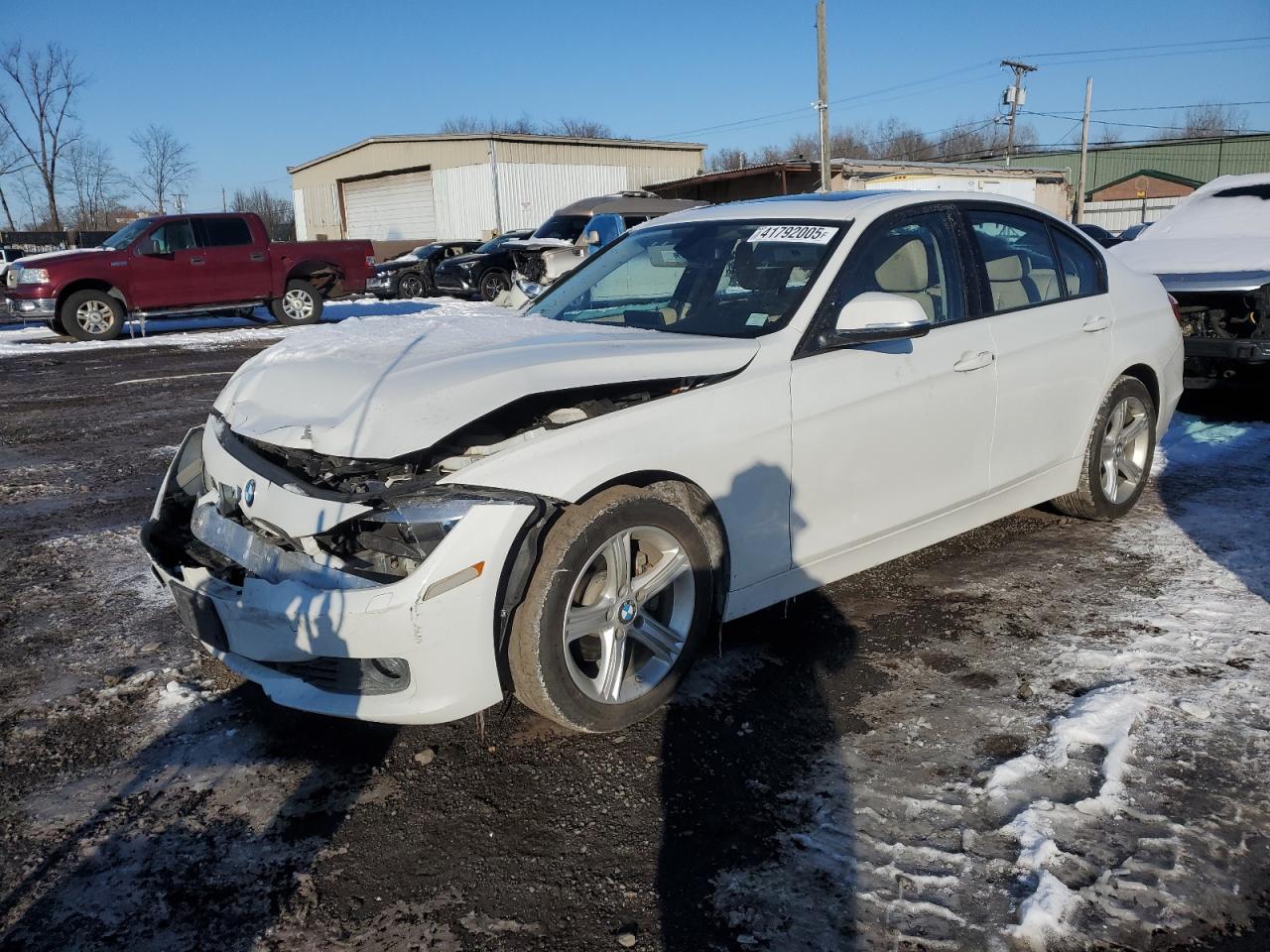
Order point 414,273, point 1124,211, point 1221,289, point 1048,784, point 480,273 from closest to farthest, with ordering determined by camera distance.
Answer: point 1048,784 → point 1221,289 → point 480,273 → point 414,273 → point 1124,211

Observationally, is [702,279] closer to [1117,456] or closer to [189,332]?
[1117,456]

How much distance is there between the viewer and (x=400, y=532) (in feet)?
9.60

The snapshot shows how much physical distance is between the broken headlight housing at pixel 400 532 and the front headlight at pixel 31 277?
14756mm

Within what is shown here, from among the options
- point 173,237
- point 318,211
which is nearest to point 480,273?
point 173,237

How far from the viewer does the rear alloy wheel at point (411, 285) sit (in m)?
23.2

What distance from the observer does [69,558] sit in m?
5.00

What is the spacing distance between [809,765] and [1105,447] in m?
2.97

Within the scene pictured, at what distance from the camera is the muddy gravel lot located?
2359 millimetres

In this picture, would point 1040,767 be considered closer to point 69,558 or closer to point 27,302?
point 69,558

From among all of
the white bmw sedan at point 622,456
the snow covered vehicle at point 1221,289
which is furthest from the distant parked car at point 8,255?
the white bmw sedan at point 622,456

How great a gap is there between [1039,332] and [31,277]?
15.3 m

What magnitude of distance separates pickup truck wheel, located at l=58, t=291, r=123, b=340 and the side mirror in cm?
1523

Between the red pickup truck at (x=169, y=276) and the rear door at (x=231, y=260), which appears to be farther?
the rear door at (x=231, y=260)

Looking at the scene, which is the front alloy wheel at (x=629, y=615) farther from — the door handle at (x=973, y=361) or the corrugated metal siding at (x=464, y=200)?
the corrugated metal siding at (x=464, y=200)
